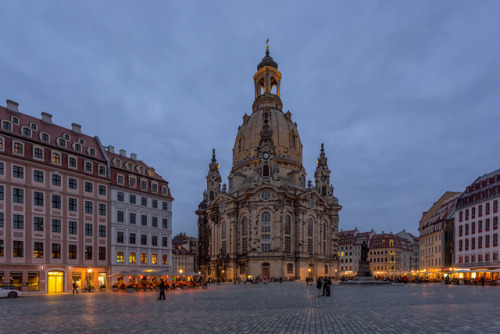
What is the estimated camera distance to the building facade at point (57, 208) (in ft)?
150

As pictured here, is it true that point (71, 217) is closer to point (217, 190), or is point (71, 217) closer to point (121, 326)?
point (121, 326)

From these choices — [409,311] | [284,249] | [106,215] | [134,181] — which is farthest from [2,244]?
[284,249]

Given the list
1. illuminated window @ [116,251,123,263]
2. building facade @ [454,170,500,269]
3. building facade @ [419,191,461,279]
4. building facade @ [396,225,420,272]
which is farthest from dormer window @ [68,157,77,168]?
building facade @ [396,225,420,272]

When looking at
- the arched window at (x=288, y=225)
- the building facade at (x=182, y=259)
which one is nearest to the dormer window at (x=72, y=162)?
the arched window at (x=288, y=225)

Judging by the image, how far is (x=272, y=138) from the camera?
368ft

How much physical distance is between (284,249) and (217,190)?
1221 inches

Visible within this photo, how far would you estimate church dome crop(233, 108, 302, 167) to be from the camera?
113 meters

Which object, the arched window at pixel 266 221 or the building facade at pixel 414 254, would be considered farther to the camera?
Result: the building facade at pixel 414 254

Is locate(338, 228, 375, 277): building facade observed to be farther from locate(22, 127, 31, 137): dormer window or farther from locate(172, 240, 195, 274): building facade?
locate(22, 127, 31, 137): dormer window

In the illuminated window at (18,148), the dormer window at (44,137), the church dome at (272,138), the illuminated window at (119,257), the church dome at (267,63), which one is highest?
the church dome at (267,63)

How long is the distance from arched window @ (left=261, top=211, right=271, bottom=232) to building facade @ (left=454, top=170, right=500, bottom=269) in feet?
125

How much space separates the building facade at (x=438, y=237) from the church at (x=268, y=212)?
889 inches

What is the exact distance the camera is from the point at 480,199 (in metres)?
77.2

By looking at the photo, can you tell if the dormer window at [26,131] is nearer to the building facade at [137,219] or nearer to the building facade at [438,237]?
the building facade at [137,219]
